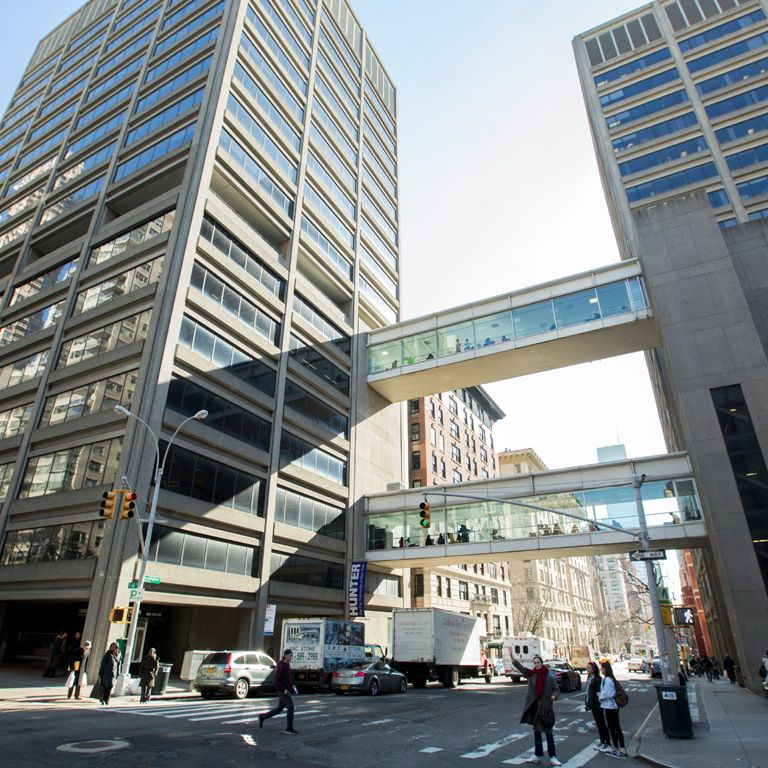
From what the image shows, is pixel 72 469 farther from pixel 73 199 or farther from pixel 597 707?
pixel 597 707

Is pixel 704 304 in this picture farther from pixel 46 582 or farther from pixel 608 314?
pixel 46 582

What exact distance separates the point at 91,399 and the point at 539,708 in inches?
1080

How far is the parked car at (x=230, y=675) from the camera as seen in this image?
67.0 ft

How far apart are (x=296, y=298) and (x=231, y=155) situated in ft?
33.9

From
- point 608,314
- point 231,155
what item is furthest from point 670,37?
point 231,155

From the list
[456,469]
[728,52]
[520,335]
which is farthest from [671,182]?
[456,469]

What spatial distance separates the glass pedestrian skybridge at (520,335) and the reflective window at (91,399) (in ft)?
71.6

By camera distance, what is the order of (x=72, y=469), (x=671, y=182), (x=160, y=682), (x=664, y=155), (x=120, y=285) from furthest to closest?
(x=664, y=155) → (x=671, y=182) → (x=120, y=285) → (x=72, y=469) → (x=160, y=682)

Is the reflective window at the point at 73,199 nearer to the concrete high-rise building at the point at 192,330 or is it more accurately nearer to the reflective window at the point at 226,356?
the concrete high-rise building at the point at 192,330

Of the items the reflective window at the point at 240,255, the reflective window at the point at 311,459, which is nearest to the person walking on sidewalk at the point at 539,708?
the reflective window at the point at 311,459

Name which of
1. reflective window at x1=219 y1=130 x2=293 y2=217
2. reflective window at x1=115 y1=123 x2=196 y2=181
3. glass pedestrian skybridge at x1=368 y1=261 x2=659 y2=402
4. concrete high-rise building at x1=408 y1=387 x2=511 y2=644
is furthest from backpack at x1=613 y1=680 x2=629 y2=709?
concrete high-rise building at x1=408 y1=387 x2=511 y2=644

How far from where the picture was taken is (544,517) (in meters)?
36.8

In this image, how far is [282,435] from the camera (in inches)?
1406

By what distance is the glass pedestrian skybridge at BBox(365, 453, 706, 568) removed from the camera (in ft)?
107
